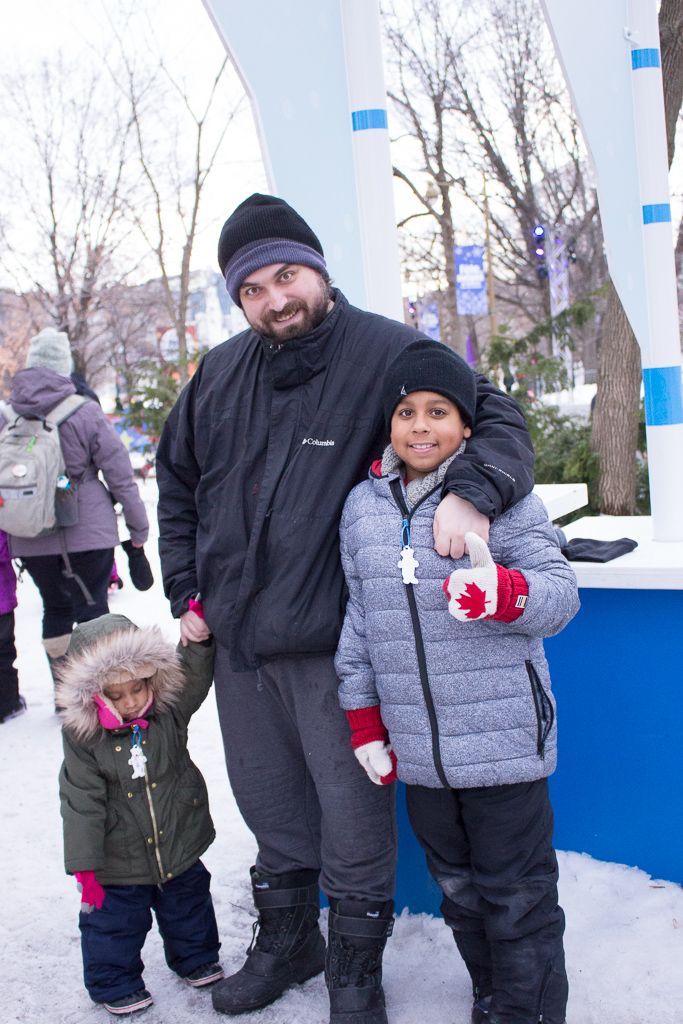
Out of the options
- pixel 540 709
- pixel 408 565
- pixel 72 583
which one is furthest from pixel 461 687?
pixel 72 583

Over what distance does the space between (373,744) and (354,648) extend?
Answer: 23 cm

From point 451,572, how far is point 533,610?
202 mm

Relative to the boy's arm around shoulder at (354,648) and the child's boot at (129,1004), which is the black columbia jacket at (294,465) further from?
the child's boot at (129,1004)

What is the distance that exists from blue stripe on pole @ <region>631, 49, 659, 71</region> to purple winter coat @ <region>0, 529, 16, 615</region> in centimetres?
377

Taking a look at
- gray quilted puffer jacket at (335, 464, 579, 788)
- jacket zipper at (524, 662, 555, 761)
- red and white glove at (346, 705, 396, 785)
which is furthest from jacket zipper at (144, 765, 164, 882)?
Result: jacket zipper at (524, 662, 555, 761)

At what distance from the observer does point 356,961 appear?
214cm

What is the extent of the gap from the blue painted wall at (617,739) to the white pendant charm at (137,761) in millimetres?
753

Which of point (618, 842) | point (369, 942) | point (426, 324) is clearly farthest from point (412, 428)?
point (426, 324)

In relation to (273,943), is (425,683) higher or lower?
higher

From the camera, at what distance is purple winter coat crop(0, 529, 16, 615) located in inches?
186

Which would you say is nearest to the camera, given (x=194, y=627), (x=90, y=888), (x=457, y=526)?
(x=457, y=526)

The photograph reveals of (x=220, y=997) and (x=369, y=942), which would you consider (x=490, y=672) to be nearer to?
(x=369, y=942)

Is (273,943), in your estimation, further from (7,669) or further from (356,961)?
(7,669)

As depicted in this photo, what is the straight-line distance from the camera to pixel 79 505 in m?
4.53
